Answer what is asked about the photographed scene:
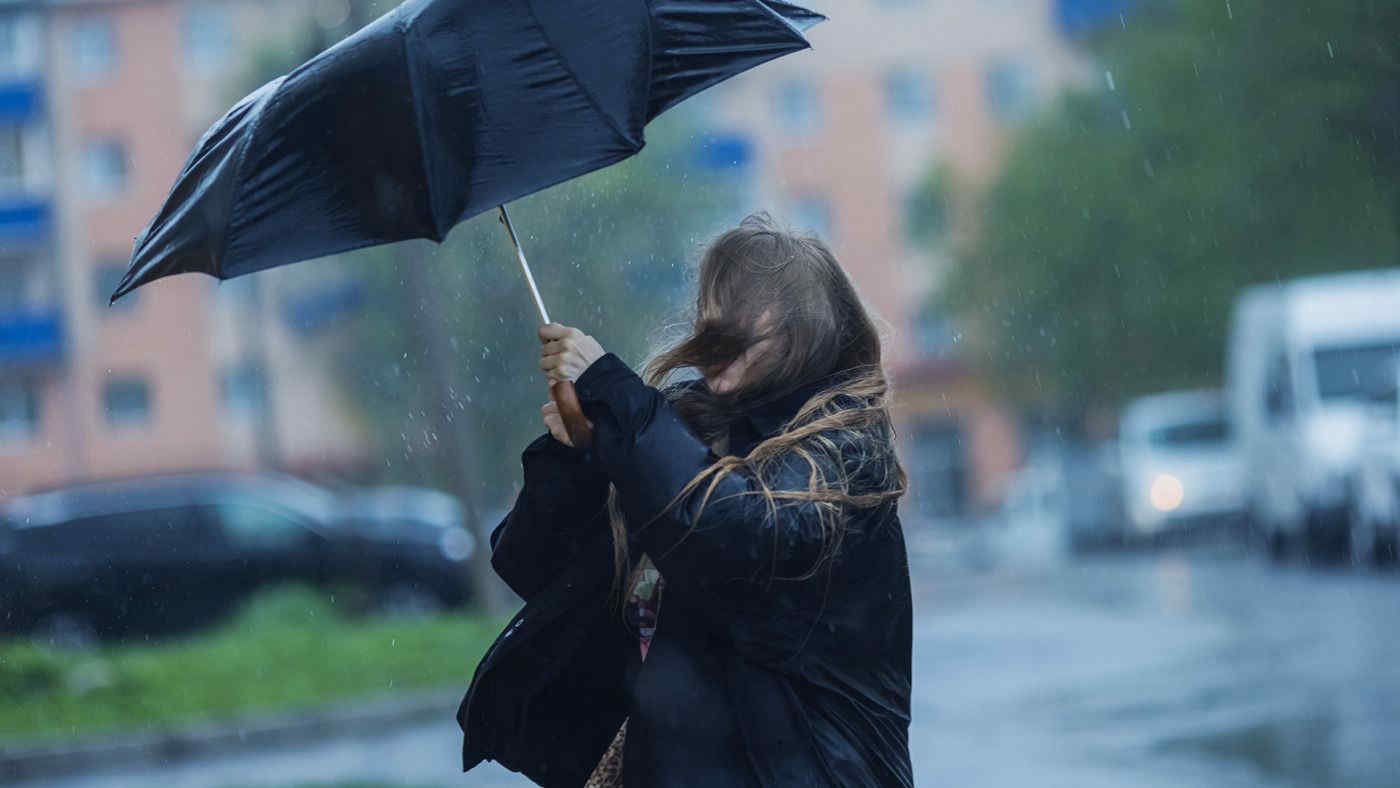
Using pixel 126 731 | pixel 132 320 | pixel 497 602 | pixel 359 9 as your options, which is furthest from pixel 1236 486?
pixel 132 320

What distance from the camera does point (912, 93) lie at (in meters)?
57.2

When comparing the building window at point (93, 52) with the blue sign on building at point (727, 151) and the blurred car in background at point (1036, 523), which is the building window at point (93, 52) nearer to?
the blue sign on building at point (727, 151)

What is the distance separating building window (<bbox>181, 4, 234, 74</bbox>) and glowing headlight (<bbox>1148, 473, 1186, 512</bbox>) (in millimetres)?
31223

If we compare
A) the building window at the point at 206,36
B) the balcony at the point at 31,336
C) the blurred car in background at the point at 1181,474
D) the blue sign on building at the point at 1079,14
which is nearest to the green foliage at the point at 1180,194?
the blurred car in background at the point at 1181,474

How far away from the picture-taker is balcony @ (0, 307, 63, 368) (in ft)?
167

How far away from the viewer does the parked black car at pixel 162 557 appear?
60.2 ft

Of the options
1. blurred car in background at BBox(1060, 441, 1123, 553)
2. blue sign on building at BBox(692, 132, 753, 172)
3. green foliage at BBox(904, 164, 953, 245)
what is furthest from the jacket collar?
green foliage at BBox(904, 164, 953, 245)

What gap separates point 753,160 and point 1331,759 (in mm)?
44339

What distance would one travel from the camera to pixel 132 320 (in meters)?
52.2

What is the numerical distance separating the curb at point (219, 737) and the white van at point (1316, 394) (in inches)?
353

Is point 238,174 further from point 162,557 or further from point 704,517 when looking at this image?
point 162,557

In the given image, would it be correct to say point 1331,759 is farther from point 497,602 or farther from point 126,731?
point 497,602

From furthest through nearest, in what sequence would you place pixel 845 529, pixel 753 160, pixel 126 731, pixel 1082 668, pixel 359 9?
pixel 753 160 → pixel 359 9 → pixel 1082 668 → pixel 126 731 → pixel 845 529

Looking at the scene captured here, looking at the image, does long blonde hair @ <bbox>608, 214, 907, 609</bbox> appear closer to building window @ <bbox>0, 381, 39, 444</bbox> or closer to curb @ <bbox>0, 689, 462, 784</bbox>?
curb @ <bbox>0, 689, 462, 784</bbox>
